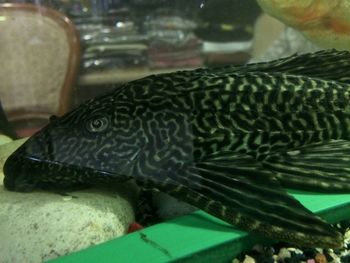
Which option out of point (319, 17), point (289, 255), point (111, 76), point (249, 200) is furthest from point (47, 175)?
point (319, 17)

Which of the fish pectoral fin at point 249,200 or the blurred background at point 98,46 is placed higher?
the blurred background at point 98,46

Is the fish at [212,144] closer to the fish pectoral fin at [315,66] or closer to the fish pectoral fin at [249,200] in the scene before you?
the fish pectoral fin at [249,200]

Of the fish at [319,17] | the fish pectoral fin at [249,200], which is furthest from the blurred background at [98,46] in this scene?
the fish pectoral fin at [249,200]

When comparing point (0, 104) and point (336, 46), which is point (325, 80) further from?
point (0, 104)

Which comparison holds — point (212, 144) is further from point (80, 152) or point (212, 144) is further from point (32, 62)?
point (32, 62)

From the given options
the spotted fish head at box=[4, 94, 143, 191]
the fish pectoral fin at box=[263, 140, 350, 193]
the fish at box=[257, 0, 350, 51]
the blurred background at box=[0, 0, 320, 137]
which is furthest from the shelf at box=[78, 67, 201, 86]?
the fish pectoral fin at box=[263, 140, 350, 193]

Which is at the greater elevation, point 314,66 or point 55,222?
point 314,66

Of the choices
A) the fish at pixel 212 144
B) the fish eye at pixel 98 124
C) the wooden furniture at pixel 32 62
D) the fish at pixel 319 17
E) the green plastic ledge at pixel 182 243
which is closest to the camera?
the green plastic ledge at pixel 182 243
